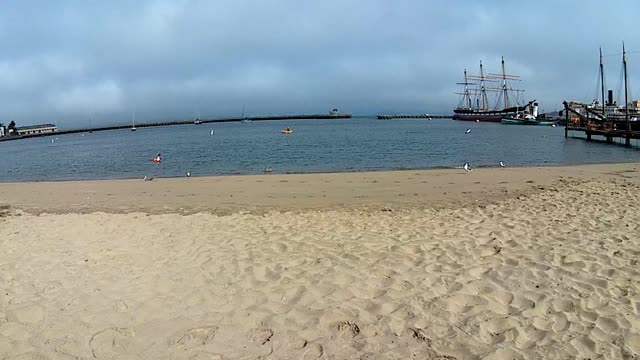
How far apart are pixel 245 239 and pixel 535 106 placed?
399ft

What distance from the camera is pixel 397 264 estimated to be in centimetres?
544

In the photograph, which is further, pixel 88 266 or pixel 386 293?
pixel 88 266

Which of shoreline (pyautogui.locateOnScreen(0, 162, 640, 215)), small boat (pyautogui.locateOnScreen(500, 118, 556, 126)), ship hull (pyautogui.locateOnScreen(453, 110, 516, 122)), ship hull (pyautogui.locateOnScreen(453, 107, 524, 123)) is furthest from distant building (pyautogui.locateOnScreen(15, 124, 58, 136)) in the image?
shoreline (pyautogui.locateOnScreen(0, 162, 640, 215))

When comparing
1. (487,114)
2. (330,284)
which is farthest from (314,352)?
(487,114)

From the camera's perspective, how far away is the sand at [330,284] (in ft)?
12.1

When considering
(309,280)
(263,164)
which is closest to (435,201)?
(309,280)

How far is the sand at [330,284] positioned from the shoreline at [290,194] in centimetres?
188

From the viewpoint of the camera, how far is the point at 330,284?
4.90 metres

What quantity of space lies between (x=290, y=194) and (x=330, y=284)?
29.1 feet

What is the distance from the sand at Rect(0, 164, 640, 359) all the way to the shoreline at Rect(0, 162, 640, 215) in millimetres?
1884

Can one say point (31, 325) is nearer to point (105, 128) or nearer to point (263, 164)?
point (263, 164)

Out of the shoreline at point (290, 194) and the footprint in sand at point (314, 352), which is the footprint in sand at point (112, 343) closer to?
the footprint in sand at point (314, 352)

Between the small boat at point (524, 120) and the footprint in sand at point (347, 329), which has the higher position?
the small boat at point (524, 120)

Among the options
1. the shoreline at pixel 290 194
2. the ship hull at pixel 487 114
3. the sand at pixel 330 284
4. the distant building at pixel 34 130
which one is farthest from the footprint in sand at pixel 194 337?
the distant building at pixel 34 130
